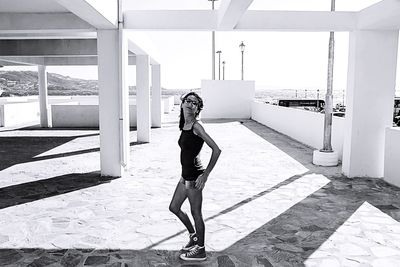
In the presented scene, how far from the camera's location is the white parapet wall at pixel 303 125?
10.7 metres

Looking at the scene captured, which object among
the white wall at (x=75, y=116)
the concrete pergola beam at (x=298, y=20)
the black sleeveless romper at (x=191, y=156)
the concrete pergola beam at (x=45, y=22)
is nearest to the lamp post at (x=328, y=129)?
the concrete pergola beam at (x=298, y=20)

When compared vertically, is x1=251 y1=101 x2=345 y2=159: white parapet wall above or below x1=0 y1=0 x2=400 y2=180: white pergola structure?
below

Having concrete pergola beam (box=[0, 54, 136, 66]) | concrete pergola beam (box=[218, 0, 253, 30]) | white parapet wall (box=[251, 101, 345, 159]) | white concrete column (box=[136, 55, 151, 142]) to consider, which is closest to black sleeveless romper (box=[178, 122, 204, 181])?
concrete pergola beam (box=[218, 0, 253, 30])

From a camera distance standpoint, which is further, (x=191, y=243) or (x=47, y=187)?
(x=47, y=187)

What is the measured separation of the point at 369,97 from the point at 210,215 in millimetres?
4711

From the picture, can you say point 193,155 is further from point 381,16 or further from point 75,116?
point 75,116

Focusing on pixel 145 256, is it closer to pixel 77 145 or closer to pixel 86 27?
pixel 86 27

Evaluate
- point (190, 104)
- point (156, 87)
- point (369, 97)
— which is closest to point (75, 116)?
point (156, 87)

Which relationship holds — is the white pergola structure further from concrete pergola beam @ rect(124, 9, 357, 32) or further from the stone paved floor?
the stone paved floor

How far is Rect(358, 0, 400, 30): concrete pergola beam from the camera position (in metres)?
6.69

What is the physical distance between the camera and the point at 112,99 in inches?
326

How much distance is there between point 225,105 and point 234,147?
457 inches

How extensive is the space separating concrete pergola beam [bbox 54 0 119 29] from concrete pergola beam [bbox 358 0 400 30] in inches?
204

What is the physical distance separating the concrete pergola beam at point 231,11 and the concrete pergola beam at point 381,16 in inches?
106
